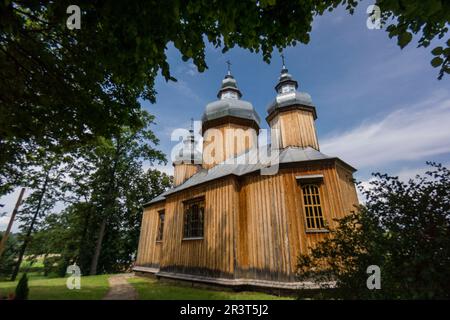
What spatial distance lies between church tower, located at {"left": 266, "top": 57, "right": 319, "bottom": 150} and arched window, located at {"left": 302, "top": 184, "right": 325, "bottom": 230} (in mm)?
3359

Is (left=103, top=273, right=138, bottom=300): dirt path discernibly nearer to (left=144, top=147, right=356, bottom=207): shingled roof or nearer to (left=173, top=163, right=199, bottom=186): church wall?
(left=144, top=147, right=356, bottom=207): shingled roof

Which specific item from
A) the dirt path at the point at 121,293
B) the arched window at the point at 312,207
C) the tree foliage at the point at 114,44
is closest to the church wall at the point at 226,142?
the arched window at the point at 312,207

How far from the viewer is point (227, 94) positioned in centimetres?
1852

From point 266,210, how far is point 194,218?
4431 mm

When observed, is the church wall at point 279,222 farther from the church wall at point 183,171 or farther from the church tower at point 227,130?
the church wall at point 183,171

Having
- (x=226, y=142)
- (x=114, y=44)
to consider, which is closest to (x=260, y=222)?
(x=226, y=142)

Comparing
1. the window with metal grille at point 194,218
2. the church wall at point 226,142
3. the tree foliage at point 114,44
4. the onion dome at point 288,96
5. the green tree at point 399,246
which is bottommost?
the green tree at point 399,246

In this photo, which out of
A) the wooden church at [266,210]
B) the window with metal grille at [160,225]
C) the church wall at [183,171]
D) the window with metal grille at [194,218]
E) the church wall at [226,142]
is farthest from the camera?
the church wall at [183,171]

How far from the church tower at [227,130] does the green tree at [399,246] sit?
470 inches

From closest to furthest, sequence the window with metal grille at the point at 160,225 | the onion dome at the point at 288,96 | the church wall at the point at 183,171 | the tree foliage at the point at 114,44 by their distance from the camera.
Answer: the tree foliage at the point at 114,44
the onion dome at the point at 288,96
the window with metal grille at the point at 160,225
the church wall at the point at 183,171

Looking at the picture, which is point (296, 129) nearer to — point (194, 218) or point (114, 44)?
point (194, 218)

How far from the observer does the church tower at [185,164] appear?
18.0 metres

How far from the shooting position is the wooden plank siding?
8.88 meters

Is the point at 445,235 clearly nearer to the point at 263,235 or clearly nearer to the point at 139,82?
the point at 139,82
